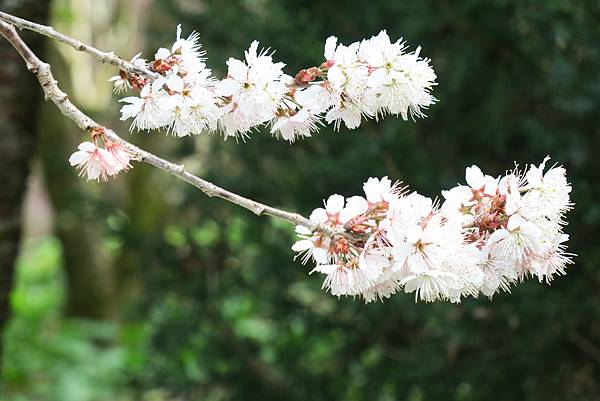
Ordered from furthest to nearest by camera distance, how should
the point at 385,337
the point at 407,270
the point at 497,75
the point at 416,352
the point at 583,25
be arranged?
the point at 385,337 < the point at 416,352 < the point at 497,75 < the point at 583,25 < the point at 407,270

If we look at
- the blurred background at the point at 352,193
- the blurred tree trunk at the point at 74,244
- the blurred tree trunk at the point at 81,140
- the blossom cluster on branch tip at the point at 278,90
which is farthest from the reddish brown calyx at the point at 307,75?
the blurred tree trunk at the point at 74,244

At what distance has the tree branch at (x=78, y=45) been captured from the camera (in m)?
1.07

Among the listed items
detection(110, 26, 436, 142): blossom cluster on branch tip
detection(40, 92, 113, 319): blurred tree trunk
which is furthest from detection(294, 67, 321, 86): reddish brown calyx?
detection(40, 92, 113, 319): blurred tree trunk

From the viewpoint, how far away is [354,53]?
44.4 inches

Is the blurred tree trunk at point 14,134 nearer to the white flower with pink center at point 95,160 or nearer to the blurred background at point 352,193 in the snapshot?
the blurred background at point 352,193

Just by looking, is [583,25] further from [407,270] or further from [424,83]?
[407,270]

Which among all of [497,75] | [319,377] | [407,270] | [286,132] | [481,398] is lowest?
[407,270]

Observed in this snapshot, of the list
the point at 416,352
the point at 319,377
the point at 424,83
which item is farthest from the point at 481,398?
the point at 424,83

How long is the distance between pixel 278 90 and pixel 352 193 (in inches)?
51.9

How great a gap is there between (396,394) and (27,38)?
56.9 inches

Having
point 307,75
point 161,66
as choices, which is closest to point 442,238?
point 307,75

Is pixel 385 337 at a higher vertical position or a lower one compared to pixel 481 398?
higher

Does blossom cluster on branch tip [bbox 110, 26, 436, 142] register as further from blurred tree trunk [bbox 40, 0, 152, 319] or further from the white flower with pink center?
blurred tree trunk [bbox 40, 0, 152, 319]

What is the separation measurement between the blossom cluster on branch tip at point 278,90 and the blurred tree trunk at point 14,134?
109 cm
